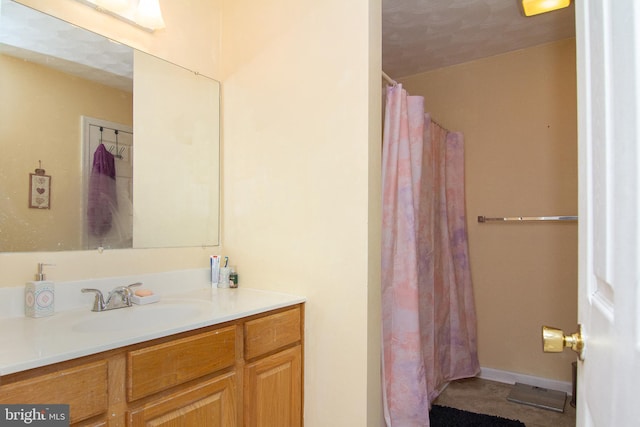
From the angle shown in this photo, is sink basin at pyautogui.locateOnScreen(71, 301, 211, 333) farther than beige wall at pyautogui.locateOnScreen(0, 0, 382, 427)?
No

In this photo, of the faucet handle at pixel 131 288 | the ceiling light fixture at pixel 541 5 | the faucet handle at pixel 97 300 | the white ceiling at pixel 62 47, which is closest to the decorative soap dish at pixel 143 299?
the faucet handle at pixel 131 288

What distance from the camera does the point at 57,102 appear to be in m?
1.48

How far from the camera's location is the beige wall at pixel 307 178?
5.16 feet

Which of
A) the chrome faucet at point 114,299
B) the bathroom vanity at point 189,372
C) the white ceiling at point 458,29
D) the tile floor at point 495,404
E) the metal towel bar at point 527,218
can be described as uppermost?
the white ceiling at point 458,29

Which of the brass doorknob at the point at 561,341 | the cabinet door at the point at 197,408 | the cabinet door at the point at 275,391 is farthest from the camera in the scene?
the cabinet door at the point at 275,391

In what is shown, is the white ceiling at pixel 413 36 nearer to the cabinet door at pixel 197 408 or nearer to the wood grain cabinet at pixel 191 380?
the wood grain cabinet at pixel 191 380

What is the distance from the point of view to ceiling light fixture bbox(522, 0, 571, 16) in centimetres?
202

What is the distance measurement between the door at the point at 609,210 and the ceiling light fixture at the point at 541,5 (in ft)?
5.27

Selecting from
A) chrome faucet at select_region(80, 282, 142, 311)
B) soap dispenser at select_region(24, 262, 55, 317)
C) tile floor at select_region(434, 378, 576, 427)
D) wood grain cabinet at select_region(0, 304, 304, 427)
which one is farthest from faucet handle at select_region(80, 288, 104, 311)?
tile floor at select_region(434, 378, 576, 427)

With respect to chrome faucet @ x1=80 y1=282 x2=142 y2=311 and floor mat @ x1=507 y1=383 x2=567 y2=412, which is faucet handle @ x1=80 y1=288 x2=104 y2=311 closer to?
chrome faucet @ x1=80 y1=282 x2=142 y2=311

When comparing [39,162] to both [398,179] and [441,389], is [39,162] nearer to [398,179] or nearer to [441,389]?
[398,179]

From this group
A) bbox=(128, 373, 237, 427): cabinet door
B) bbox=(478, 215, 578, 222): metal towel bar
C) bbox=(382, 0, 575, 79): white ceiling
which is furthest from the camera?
bbox=(478, 215, 578, 222): metal towel bar

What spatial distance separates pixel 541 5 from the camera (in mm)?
2055

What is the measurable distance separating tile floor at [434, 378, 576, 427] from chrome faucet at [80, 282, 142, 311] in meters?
1.95
